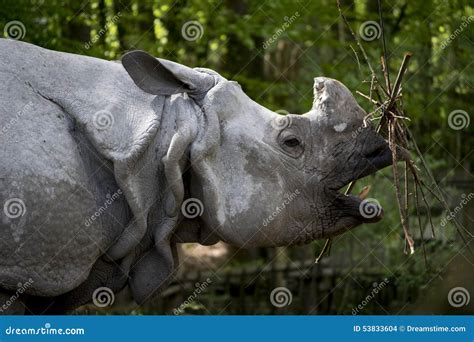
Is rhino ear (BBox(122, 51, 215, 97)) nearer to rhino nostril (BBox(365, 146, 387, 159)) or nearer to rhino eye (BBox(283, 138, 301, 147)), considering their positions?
rhino eye (BBox(283, 138, 301, 147))

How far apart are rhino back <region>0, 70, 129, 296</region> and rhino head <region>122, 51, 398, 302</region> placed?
1.17 ft

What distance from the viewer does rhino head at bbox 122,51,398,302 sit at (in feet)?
17.4

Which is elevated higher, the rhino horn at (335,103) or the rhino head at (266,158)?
the rhino horn at (335,103)

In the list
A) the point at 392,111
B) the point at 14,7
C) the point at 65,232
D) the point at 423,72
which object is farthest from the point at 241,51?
the point at 65,232

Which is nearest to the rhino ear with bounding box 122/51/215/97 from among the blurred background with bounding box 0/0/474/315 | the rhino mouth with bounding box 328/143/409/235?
the rhino mouth with bounding box 328/143/409/235

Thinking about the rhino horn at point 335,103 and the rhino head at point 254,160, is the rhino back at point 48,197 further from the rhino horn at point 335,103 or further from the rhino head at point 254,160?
the rhino horn at point 335,103

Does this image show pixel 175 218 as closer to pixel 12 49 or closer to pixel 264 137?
pixel 264 137

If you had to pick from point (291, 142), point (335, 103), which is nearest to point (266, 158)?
point (291, 142)

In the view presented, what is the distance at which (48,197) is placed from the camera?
16.3 ft

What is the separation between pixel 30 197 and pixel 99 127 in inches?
21.1

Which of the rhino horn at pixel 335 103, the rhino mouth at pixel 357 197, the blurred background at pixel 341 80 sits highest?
the rhino horn at pixel 335 103

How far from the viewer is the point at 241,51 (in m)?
13.2

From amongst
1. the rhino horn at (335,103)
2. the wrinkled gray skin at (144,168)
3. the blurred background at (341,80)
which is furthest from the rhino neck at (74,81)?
the blurred background at (341,80)

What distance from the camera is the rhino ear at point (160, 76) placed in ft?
17.7
